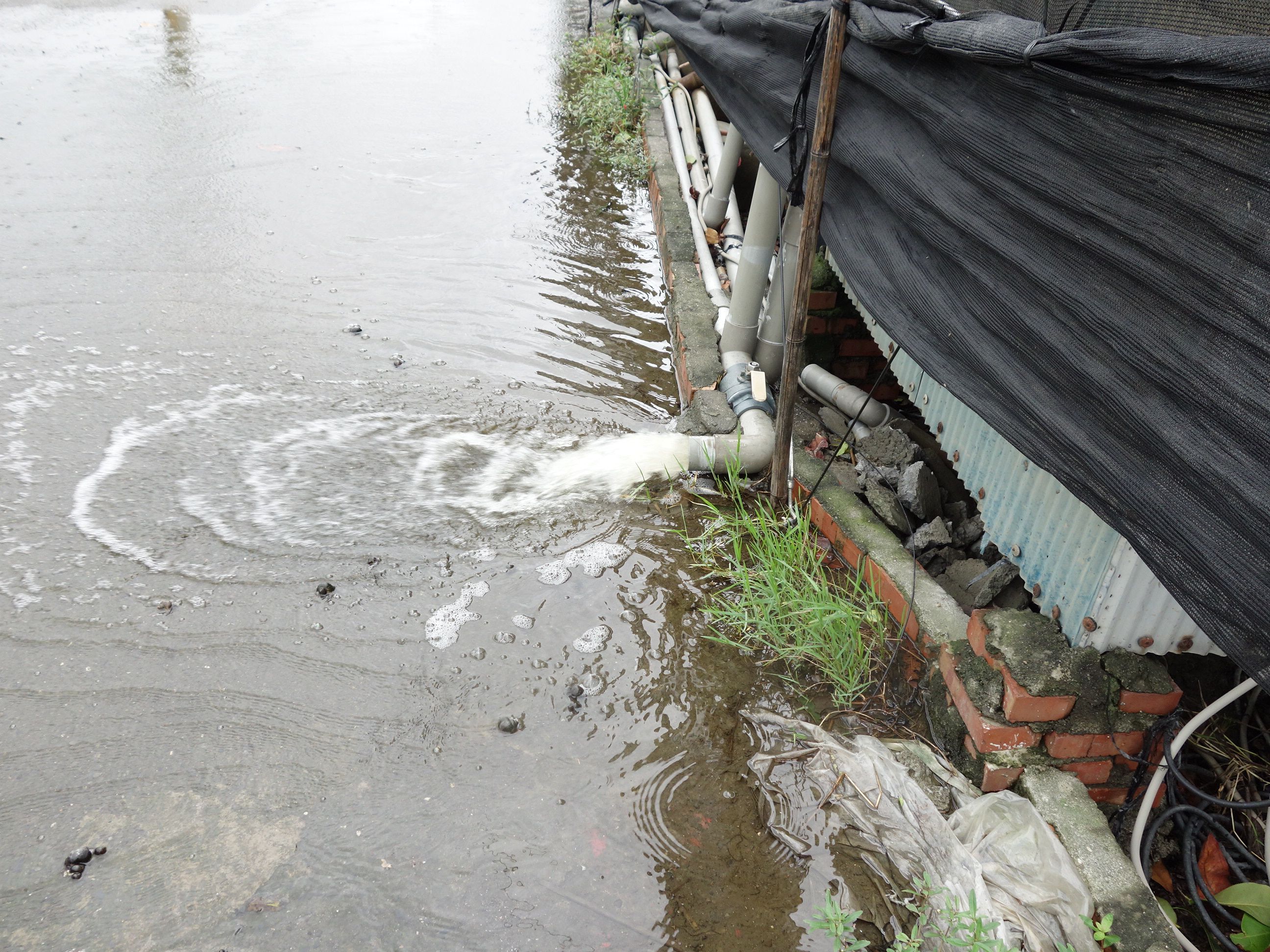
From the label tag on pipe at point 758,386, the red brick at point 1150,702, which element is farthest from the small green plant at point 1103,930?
the label tag on pipe at point 758,386

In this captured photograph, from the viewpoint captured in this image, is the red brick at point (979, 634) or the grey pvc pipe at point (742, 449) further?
the grey pvc pipe at point (742, 449)

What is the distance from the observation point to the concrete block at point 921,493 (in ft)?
11.4

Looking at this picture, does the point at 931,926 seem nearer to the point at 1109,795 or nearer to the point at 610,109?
the point at 1109,795

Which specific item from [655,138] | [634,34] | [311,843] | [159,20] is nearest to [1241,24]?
[311,843]

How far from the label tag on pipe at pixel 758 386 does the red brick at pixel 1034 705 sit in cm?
194

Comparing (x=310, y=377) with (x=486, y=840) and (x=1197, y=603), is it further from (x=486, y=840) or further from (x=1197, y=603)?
→ (x=1197, y=603)

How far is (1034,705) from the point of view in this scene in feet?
7.45

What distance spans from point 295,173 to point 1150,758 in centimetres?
661

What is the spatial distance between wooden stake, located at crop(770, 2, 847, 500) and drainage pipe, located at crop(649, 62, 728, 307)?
1624mm

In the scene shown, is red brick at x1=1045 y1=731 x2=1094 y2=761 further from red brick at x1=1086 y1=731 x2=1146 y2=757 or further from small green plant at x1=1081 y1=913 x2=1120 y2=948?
small green plant at x1=1081 y1=913 x2=1120 y2=948

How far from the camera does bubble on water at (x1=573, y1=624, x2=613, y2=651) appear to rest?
9.87 feet

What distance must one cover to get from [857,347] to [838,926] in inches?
138

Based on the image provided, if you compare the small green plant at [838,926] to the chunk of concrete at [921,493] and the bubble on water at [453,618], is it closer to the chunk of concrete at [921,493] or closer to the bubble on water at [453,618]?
the bubble on water at [453,618]

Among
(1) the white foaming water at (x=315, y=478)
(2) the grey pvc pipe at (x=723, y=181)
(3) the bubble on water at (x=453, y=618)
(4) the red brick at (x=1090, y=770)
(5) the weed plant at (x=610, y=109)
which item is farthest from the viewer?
(5) the weed plant at (x=610, y=109)
